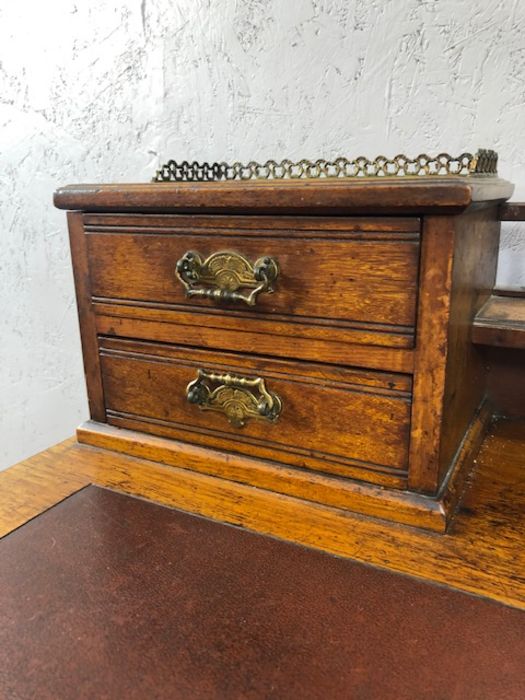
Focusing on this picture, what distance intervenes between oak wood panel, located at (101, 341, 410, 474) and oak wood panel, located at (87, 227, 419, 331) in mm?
62

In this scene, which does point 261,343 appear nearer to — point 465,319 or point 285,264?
point 285,264

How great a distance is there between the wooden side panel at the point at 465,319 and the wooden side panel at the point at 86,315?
1.37ft

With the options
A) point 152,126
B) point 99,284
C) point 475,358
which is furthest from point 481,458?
point 152,126

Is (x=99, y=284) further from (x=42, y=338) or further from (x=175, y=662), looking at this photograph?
(x=42, y=338)

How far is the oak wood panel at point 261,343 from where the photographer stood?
57 cm

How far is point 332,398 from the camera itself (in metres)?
0.60

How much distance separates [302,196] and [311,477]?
0.28m

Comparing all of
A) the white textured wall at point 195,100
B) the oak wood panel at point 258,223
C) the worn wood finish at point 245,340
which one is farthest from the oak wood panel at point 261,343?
the white textured wall at point 195,100

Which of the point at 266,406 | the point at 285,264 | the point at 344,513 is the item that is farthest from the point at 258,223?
the point at 344,513

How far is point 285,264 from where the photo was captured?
0.59 metres

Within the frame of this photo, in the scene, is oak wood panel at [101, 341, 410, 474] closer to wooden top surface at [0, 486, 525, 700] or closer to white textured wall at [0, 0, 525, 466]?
wooden top surface at [0, 486, 525, 700]

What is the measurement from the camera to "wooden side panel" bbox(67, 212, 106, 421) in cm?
71

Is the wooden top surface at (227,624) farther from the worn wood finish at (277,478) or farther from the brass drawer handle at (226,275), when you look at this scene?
the brass drawer handle at (226,275)

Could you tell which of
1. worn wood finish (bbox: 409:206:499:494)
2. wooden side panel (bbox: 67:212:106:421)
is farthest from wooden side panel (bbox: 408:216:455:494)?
wooden side panel (bbox: 67:212:106:421)
